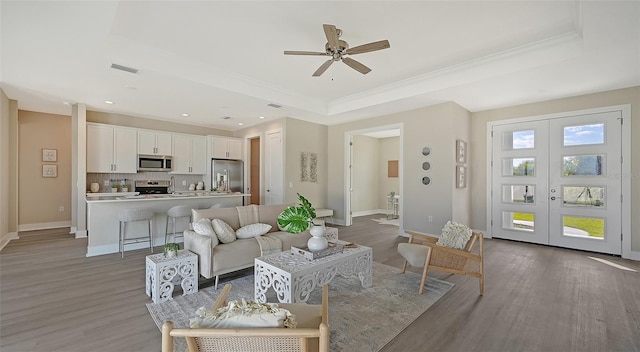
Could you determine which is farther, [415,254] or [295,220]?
[415,254]

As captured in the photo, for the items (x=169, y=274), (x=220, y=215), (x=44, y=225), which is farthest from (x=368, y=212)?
(x=44, y=225)

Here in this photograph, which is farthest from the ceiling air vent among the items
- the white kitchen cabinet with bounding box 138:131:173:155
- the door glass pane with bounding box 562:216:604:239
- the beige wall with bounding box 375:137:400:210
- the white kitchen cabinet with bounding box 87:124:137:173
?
the beige wall with bounding box 375:137:400:210

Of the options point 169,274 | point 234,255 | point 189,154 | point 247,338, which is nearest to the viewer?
point 247,338

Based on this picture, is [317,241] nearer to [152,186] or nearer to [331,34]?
[331,34]

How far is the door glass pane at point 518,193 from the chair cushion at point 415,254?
3367mm

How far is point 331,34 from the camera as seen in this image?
2.77 meters

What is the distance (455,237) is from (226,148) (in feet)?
21.1

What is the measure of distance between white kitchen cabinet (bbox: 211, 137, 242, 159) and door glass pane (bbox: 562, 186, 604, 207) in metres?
7.54

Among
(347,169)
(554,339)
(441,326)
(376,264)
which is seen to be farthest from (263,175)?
(554,339)

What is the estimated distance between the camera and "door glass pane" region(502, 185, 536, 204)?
5.32 m

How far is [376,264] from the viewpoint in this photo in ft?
13.0

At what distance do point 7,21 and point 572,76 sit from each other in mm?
6749

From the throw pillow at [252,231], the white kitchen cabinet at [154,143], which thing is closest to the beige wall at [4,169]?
the white kitchen cabinet at [154,143]

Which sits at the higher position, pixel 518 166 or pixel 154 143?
pixel 154 143
